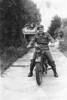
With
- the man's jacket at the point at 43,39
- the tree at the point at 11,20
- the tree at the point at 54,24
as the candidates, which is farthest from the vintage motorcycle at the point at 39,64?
the tree at the point at 54,24

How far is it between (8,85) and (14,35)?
7.42 m

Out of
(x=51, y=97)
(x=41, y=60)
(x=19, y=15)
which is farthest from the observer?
(x=19, y=15)

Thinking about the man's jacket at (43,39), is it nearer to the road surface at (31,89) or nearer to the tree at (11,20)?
the road surface at (31,89)

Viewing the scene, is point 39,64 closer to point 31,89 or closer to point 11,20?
point 31,89

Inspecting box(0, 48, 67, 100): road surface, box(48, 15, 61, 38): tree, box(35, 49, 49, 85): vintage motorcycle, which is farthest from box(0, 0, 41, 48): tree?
box(48, 15, 61, 38): tree

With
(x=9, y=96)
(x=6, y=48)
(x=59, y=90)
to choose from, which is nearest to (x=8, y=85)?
(x=9, y=96)

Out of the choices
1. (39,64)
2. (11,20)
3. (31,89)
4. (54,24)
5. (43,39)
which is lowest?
(54,24)

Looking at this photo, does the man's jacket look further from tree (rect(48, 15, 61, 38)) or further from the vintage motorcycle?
tree (rect(48, 15, 61, 38))

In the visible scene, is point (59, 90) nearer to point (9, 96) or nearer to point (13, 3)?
point (9, 96)

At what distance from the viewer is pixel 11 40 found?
12062 millimetres

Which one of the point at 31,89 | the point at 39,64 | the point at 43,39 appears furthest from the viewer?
the point at 43,39

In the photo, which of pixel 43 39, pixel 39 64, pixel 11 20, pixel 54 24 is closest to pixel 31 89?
pixel 39 64

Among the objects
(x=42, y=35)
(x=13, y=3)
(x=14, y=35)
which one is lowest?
(x=14, y=35)

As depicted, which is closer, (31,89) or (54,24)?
(31,89)
